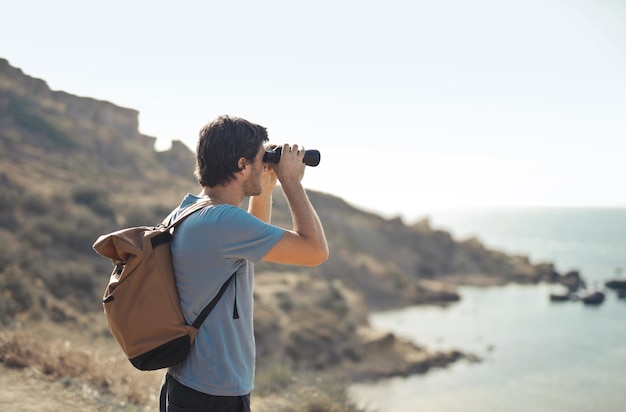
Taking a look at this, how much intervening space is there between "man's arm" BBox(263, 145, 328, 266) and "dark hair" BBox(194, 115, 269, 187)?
152 mm

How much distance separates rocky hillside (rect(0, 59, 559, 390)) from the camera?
13.9m

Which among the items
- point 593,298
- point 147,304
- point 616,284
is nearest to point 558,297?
point 593,298

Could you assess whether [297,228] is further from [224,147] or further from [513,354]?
[513,354]

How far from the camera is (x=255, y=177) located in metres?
2.09

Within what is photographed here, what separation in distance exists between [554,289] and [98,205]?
34.3 m

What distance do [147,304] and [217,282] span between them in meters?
0.24

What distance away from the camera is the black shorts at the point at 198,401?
196 centimetres

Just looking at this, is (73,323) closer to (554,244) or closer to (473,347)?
(473,347)

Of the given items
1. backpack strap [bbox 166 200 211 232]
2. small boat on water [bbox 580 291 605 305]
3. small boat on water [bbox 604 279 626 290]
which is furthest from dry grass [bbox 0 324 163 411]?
small boat on water [bbox 604 279 626 290]

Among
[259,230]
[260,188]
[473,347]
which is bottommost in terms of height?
[473,347]

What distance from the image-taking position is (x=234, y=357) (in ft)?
6.48

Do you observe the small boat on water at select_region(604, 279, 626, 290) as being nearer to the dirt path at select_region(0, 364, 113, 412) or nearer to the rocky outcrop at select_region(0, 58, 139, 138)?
the rocky outcrop at select_region(0, 58, 139, 138)

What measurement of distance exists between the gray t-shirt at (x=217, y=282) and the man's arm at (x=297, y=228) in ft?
0.19

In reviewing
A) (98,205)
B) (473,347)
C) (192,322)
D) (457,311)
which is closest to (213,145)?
(192,322)
